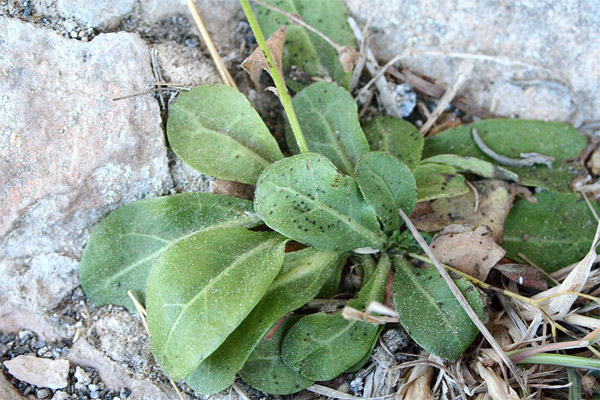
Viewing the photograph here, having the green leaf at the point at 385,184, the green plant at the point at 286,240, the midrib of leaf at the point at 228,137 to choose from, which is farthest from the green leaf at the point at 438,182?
the midrib of leaf at the point at 228,137

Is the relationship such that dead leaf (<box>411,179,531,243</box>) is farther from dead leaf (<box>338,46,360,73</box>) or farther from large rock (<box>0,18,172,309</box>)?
large rock (<box>0,18,172,309</box>)

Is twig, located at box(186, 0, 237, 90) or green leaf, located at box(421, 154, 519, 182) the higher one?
twig, located at box(186, 0, 237, 90)

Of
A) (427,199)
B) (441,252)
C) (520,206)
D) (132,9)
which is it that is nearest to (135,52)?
(132,9)

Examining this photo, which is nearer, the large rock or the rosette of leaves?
the rosette of leaves

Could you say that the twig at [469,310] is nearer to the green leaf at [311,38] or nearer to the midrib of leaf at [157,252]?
the midrib of leaf at [157,252]

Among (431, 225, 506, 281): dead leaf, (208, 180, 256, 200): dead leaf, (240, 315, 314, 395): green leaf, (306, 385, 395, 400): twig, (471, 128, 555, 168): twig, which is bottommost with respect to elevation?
(306, 385, 395, 400): twig

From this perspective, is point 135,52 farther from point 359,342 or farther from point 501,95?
point 501,95

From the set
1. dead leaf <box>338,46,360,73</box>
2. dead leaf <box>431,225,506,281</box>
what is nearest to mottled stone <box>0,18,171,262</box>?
dead leaf <box>338,46,360,73</box>

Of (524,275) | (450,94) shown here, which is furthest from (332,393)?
(450,94)
